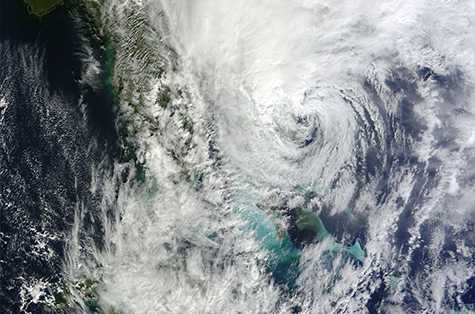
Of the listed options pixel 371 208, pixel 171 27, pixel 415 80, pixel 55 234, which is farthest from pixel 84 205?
pixel 415 80

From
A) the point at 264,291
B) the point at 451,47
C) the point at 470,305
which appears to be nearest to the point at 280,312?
the point at 264,291

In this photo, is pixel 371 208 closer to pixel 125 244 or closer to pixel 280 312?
pixel 280 312

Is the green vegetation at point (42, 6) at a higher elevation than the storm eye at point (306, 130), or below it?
higher

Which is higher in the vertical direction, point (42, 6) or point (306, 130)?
point (42, 6)

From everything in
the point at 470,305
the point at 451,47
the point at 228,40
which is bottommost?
the point at 470,305

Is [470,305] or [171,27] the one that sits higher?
[171,27]

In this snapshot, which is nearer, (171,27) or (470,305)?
(171,27)

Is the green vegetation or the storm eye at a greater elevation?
the green vegetation
